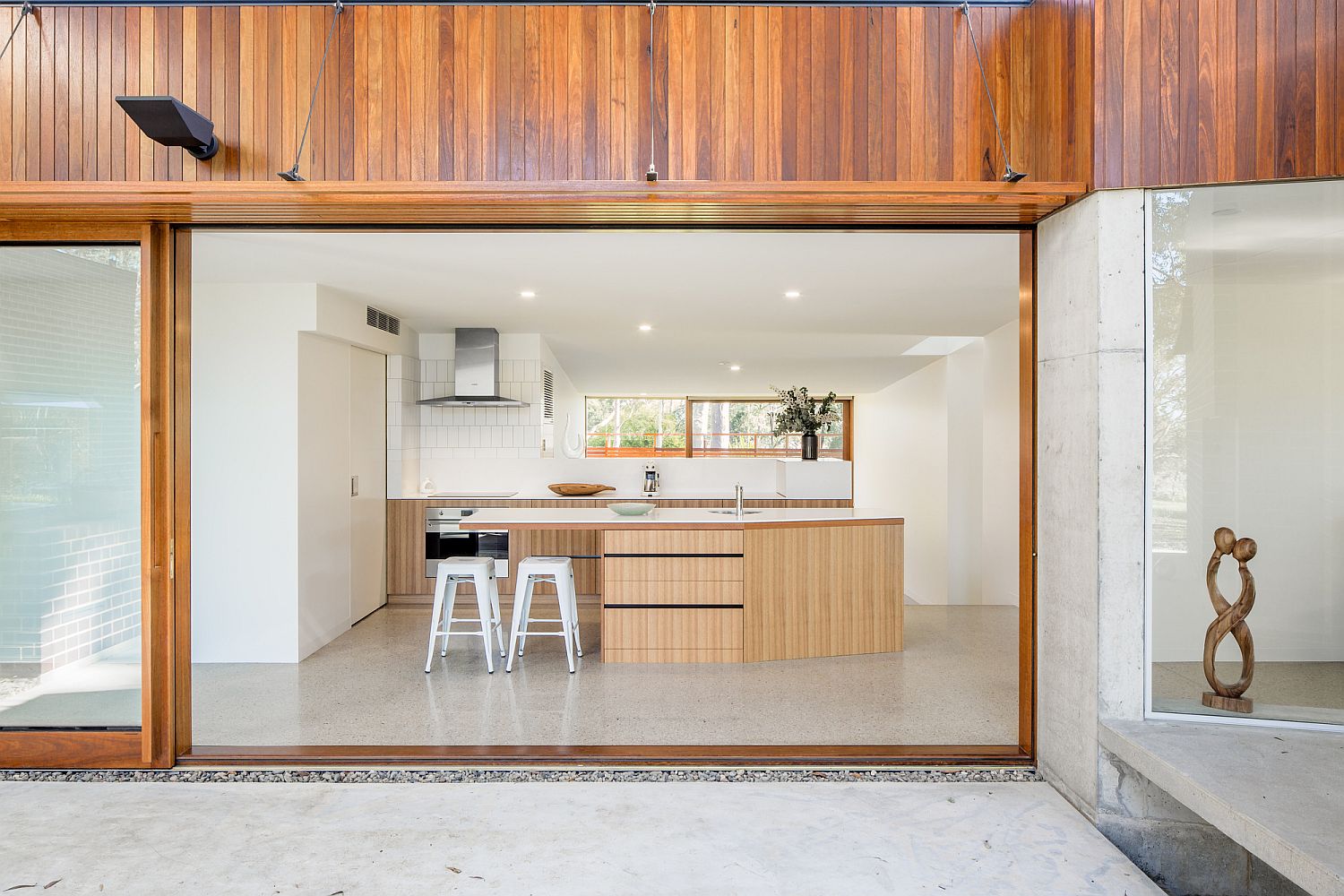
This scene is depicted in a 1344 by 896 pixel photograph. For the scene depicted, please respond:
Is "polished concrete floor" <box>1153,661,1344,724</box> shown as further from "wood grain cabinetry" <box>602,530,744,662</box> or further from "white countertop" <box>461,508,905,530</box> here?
"wood grain cabinetry" <box>602,530,744,662</box>

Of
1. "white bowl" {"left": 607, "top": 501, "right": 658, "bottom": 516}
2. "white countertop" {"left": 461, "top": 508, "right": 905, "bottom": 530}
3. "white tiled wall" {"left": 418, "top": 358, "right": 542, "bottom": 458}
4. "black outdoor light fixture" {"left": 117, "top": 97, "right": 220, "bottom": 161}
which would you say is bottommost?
"white countertop" {"left": 461, "top": 508, "right": 905, "bottom": 530}

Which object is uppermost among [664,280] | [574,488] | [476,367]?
[664,280]

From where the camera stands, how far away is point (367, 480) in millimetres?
5891

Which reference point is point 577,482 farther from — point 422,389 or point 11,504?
point 11,504

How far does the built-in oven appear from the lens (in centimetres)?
631

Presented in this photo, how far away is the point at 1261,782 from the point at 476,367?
565 cm

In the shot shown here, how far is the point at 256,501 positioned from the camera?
15.4ft

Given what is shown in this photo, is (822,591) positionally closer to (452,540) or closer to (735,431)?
(452,540)

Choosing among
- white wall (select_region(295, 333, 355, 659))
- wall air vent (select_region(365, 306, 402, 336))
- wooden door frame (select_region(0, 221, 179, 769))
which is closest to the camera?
wooden door frame (select_region(0, 221, 179, 769))

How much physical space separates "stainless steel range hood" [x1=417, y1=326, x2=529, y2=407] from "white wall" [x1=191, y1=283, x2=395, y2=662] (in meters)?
1.74

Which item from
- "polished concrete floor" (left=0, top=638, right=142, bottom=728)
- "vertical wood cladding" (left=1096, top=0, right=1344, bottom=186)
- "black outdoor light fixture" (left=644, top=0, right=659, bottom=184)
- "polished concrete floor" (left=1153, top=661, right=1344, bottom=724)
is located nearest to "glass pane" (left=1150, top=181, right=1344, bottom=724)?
"polished concrete floor" (left=1153, top=661, right=1344, bottom=724)

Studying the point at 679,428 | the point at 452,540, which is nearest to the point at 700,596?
the point at 452,540

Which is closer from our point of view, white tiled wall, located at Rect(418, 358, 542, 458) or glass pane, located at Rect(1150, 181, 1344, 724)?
glass pane, located at Rect(1150, 181, 1344, 724)

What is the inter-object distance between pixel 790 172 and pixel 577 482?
449cm
